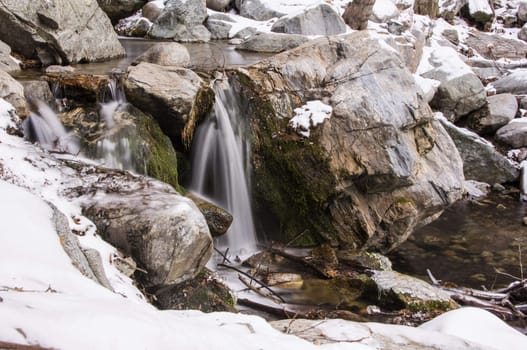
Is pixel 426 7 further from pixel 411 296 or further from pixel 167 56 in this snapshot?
pixel 411 296

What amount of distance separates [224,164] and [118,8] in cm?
1110

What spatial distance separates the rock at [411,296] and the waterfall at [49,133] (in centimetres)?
434

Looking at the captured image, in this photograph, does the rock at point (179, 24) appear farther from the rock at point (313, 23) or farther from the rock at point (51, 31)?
the rock at point (51, 31)

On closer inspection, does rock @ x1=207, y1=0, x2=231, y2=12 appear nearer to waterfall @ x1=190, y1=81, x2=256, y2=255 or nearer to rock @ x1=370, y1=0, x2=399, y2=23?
rock @ x1=370, y1=0, x2=399, y2=23

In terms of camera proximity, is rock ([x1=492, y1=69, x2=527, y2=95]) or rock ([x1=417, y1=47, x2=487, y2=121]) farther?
rock ([x1=492, y1=69, x2=527, y2=95])

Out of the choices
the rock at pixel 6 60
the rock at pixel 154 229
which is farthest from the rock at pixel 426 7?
the rock at pixel 154 229

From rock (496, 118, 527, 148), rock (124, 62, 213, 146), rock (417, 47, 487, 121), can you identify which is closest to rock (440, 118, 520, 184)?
rock (496, 118, 527, 148)

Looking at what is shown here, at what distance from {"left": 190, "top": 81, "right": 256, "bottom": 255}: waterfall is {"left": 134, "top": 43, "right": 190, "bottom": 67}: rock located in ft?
6.13

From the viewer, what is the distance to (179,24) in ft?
48.1

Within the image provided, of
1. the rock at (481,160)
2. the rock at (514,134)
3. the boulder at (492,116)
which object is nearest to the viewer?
the rock at (481,160)

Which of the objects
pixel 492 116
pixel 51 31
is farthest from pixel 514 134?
pixel 51 31

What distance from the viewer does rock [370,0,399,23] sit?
701 inches

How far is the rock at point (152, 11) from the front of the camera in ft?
52.1

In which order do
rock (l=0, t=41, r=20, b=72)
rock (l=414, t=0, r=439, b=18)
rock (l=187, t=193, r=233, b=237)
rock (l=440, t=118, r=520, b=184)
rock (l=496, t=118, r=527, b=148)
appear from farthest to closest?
rock (l=414, t=0, r=439, b=18) < rock (l=496, t=118, r=527, b=148) < rock (l=440, t=118, r=520, b=184) < rock (l=0, t=41, r=20, b=72) < rock (l=187, t=193, r=233, b=237)
